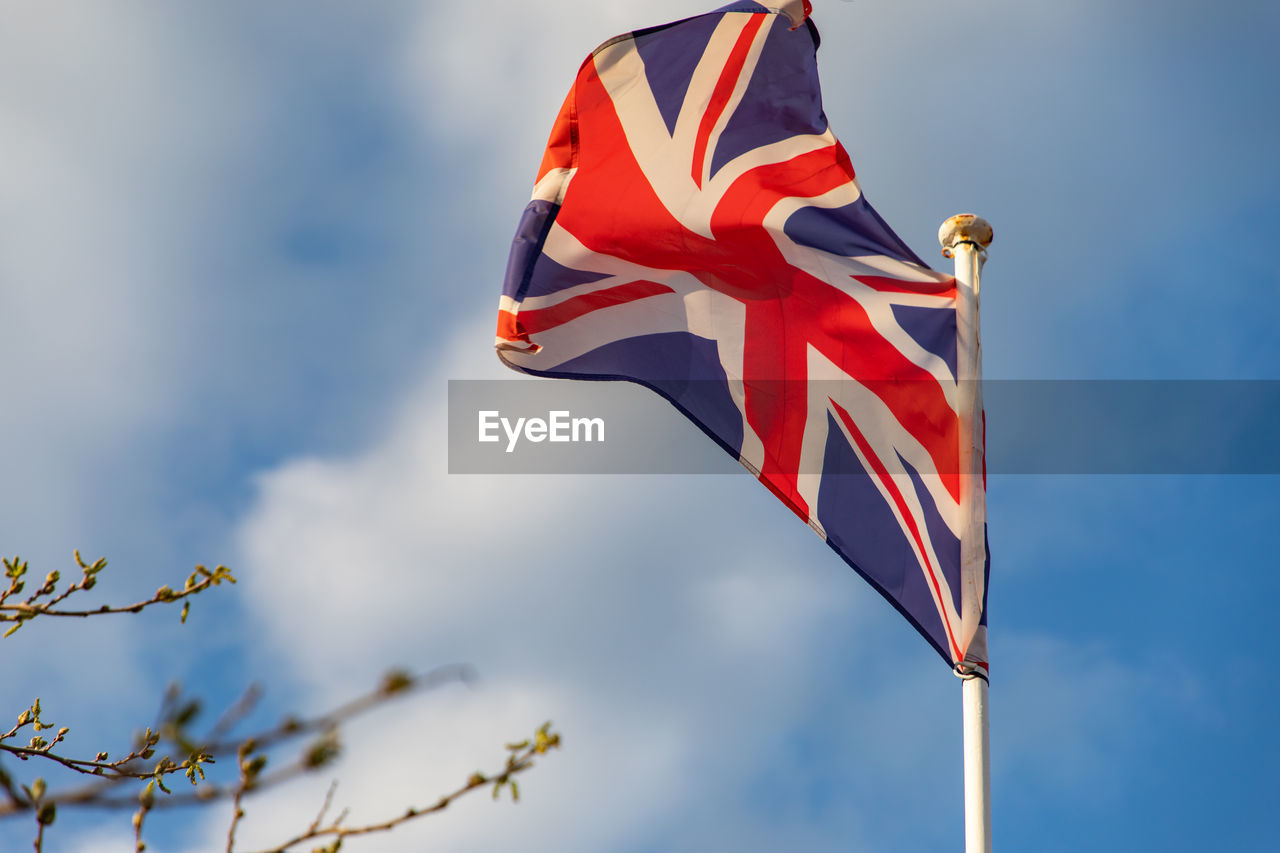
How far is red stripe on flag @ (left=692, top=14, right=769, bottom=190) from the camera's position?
31.8 ft

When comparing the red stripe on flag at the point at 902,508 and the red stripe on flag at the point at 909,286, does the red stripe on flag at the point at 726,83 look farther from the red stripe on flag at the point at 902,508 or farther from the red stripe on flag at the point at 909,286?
the red stripe on flag at the point at 902,508

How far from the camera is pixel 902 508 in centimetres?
841

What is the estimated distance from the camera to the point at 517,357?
8.76 meters

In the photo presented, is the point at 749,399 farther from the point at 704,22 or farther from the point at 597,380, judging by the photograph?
the point at 704,22

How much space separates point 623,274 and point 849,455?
6.85 ft

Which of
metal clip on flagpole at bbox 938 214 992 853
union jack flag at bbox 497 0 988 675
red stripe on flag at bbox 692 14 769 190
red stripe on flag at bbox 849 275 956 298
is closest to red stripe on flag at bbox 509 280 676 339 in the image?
union jack flag at bbox 497 0 988 675

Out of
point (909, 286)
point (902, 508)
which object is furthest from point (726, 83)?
point (902, 508)

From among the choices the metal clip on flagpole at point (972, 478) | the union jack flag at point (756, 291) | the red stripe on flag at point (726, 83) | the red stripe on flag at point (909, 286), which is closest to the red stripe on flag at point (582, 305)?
the union jack flag at point (756, 291)

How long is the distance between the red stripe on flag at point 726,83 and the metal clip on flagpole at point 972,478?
75.5 inches

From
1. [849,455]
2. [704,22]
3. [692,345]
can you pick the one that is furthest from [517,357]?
[704,22]

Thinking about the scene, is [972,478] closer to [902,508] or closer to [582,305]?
[902,508]

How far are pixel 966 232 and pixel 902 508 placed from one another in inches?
83.5

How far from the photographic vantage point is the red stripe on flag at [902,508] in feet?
25.8

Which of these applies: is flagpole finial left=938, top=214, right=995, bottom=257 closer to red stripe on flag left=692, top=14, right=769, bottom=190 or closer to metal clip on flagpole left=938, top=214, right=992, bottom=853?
metal clip on flagpole left=938, top=214, right=992, bottom=853
